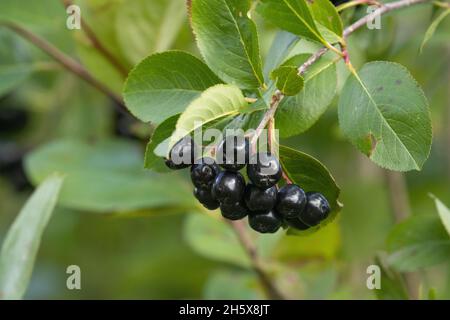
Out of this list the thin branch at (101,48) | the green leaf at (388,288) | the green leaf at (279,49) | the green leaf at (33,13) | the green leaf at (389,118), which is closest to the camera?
the green leaf at (389,118)

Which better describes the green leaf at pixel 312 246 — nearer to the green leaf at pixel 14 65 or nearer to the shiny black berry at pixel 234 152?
the green leaf at pixel 14 65

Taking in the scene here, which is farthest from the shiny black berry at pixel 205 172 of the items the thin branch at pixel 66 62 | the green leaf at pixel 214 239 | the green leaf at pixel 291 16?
the green leaf at pixel 214 239

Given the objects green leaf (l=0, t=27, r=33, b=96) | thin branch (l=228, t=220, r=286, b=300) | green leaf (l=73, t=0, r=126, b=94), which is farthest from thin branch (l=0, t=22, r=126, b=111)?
thin branch (l=228, t=220, r=286, b=300)

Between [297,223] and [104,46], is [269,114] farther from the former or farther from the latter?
[104,46]

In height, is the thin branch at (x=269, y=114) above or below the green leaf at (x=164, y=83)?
below
